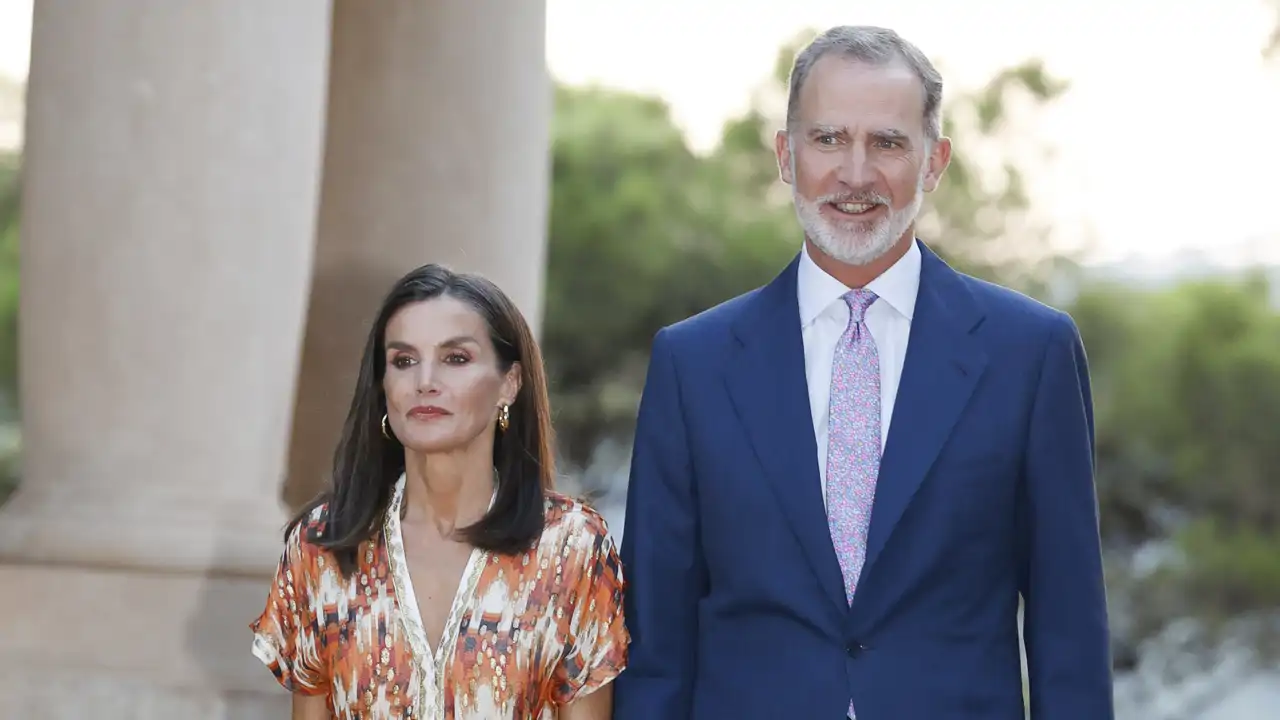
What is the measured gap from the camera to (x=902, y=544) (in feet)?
19.5

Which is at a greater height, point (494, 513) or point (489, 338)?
point (489, 338)

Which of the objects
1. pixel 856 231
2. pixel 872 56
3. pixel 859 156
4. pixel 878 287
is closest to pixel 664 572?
pixel 878 287

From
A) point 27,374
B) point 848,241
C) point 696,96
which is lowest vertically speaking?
point 27,374

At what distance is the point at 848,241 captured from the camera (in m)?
6.10

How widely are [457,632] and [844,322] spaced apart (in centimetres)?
174

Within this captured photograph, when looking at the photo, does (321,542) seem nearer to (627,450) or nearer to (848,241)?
(848,241)

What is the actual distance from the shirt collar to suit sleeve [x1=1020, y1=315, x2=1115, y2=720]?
22.3 inches

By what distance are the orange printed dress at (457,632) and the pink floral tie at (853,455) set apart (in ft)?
3.23

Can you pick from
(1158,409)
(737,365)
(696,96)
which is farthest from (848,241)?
(696,96)

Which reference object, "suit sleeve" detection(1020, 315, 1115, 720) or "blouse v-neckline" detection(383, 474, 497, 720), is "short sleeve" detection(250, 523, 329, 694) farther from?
"suit sleeve" detection(1020, 315, 1115, 720)

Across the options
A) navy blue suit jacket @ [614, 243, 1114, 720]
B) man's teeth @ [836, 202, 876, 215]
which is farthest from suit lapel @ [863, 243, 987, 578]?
man's teeth @ [836, 202, 876, 215]

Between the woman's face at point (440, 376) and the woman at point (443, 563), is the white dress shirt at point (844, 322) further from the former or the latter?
the woman's face at point (440, 376)

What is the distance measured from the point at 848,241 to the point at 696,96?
3679 cm

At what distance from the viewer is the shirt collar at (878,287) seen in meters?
6.26
